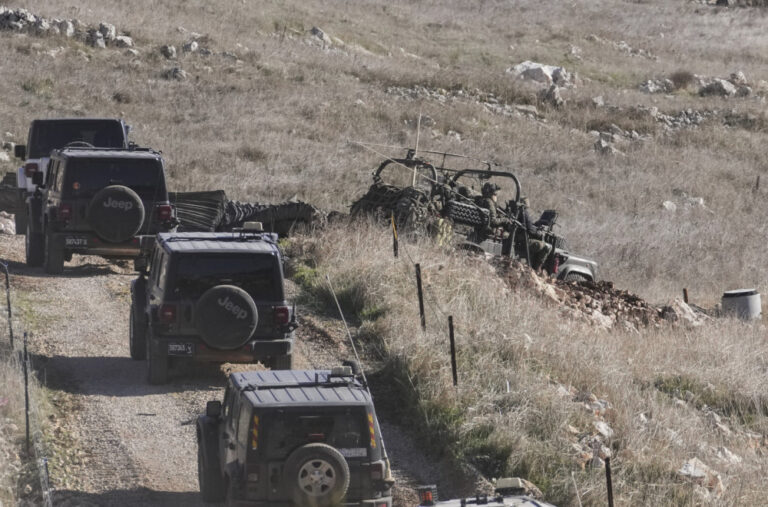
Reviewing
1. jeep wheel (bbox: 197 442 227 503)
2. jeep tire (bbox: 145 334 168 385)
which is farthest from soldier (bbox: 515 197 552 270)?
jeep wheel (bbox: 197 442 227 503)

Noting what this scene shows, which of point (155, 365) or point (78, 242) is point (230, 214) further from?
point (155, 365)

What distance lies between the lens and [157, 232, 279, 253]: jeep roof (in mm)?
12188

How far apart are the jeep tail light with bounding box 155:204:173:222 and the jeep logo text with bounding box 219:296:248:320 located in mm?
5224

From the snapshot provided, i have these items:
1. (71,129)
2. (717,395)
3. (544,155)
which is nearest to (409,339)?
(717,395)

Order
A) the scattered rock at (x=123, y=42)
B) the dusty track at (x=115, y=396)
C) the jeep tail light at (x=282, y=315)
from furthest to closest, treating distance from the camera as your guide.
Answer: the scattered rock at (x=123, y=42) → the jeep tail light at (x=282, y=315) → the dusty track at (x=115, y=396)

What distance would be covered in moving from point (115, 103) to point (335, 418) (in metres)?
28.3

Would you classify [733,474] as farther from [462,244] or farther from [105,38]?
[105,38]

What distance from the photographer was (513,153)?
3603 cm

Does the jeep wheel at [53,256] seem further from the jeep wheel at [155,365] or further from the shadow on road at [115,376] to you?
the jeep wheel at [155,365]

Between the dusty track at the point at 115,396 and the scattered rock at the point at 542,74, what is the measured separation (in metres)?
33.6

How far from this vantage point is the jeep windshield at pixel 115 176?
16703 mm

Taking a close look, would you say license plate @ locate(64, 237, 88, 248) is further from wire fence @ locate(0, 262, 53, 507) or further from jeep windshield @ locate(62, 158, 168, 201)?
wire fence @ locate(0, 262, 53, 507)

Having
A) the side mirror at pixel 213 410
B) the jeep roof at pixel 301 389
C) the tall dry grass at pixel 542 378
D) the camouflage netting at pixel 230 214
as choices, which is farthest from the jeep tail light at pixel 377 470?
the camouflage netting at pixel 230 214

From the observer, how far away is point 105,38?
134ft
